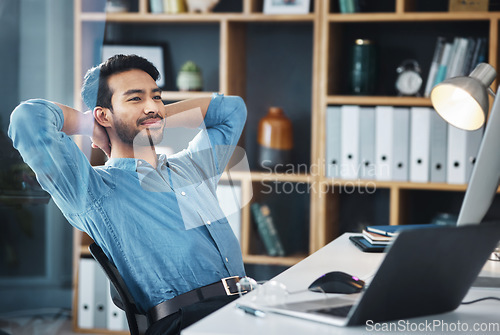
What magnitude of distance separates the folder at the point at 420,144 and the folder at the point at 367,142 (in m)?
0.16

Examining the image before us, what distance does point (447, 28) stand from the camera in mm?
2707

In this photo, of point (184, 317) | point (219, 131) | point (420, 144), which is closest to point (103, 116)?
point (219, 131)

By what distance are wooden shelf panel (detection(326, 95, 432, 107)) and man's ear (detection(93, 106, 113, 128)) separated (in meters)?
1.24

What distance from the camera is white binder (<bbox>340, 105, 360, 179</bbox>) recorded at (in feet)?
8.43

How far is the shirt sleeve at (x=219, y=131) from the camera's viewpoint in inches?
71.0

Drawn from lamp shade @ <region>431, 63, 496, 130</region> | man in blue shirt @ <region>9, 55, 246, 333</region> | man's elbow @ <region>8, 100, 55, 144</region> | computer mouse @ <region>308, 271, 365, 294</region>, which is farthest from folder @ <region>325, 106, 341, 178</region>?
computer mouse @ <region>308, 271, 365, 294</region>

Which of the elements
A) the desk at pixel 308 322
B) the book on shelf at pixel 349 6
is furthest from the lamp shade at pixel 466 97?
the book on shelf at pixel 349 6

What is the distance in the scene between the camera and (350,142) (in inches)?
102

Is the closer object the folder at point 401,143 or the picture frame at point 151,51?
the folder at point 401,143

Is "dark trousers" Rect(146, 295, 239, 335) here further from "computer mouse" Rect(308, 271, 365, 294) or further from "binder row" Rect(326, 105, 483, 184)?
"binder row" Rect(326, 105, 483, 184)

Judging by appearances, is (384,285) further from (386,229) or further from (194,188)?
(194,188)

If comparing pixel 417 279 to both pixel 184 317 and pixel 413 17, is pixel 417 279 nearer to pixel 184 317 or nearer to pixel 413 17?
pixel 184 317

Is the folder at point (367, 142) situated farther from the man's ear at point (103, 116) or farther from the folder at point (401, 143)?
the man's ear at point (103, 116)

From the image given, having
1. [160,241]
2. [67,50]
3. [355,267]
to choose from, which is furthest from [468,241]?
[67,50]
